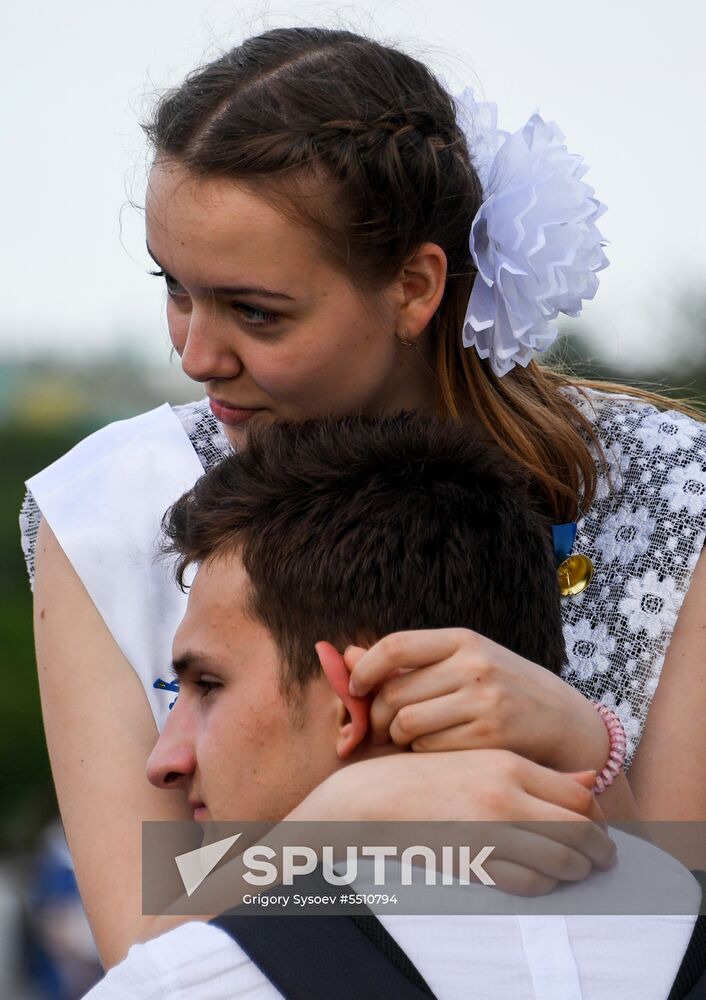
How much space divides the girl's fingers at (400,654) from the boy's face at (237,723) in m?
0.07

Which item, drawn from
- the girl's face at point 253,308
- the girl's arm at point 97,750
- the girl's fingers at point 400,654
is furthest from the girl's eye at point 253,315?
the girl's fingers at point 400,654

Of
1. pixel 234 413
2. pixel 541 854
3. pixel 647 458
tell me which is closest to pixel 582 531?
pixel 647 458

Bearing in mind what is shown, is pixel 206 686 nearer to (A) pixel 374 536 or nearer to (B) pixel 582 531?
(A) pixel 374 536

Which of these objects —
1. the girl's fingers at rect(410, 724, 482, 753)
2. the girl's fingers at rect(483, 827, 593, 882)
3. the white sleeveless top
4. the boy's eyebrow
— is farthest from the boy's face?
the white sleeveless top

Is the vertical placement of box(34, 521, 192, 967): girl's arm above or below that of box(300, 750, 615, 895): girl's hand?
below

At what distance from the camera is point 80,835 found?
2352 mm

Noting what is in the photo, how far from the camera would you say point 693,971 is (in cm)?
152

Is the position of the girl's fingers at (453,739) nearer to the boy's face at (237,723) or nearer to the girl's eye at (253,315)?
the boy's face at (237,723)

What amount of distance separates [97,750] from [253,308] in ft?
2.59

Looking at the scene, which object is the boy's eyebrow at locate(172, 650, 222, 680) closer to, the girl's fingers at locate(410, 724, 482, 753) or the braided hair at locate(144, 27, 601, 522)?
the girl's fingers at locate(410, 724, 482, 753)

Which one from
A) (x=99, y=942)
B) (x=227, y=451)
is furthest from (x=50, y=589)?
(x=99, y=942)

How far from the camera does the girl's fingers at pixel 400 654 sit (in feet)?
5.52

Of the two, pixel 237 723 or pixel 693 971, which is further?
pixel 237 723

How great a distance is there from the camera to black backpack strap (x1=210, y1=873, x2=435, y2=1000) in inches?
56.3
